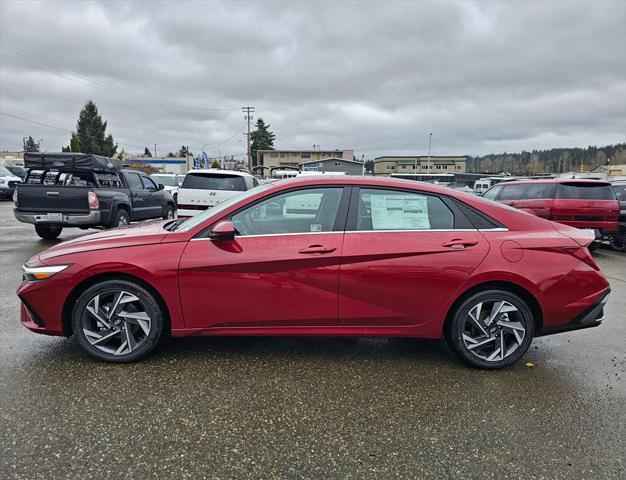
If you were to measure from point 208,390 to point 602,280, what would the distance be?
3221 mm

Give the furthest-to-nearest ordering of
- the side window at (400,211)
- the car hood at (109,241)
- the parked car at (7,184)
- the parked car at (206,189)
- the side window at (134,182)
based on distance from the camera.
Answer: the parked car at (7,184) → the side window at (134,182) → the parked car at (206,189) → the side window at (400,211) → the car hood at (109,241)

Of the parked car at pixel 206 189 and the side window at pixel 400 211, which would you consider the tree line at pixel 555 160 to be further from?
the side window at pixel 400 211

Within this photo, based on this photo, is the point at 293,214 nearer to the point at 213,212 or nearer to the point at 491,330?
the point at 213,212

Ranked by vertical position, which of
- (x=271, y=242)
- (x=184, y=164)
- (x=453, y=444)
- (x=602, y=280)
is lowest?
(x=453, y=444)

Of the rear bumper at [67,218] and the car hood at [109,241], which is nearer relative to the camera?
the car hood at [109,241]

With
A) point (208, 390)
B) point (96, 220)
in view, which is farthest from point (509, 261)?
point (96, 220)

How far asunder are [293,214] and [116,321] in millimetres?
1640

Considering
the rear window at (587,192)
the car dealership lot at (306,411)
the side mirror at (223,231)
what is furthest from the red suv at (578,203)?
the side mirror at (223,231)

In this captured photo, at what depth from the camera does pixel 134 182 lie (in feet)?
35.7

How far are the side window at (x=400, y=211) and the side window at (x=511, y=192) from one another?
7.01 m

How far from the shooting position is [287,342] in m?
3.74

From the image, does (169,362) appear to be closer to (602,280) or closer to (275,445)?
(275,445)

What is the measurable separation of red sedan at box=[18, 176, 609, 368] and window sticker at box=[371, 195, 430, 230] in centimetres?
1

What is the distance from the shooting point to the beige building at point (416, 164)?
287ft
